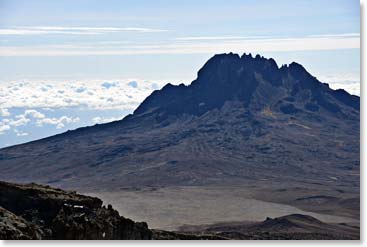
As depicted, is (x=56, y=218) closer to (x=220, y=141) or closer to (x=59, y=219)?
(x=59, y=219)

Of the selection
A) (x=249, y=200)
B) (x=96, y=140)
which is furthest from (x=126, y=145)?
(x=249, y=200)

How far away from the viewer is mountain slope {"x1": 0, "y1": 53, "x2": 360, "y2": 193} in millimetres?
115500

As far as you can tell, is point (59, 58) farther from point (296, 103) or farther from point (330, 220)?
point (296, 103)

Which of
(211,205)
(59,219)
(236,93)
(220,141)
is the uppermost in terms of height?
(236,93)

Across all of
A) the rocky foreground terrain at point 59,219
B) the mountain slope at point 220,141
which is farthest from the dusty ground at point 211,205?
the rocky foreground terrain at point 59,219

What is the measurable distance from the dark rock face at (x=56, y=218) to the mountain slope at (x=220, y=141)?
75901 mm

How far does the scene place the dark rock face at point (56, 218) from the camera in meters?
20.1

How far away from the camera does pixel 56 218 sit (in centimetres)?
2170

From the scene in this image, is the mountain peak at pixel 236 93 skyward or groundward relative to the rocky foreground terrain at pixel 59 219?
skyward

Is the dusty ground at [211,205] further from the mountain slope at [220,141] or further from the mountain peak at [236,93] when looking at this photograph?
the mountain peak at [236,93]

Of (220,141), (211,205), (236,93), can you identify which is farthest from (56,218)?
(236,93)

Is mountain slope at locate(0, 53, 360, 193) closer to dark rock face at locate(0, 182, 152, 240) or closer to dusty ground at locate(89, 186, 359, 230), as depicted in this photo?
dusty ground at locate(89, 186, 359, 230)

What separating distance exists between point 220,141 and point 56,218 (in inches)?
4407

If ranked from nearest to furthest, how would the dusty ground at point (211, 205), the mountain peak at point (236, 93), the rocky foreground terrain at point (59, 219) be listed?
the rocky foreground terrain at point (59, 219)
the dusty ground at point (211, 205)
the mountain peak at point (236, 93)
